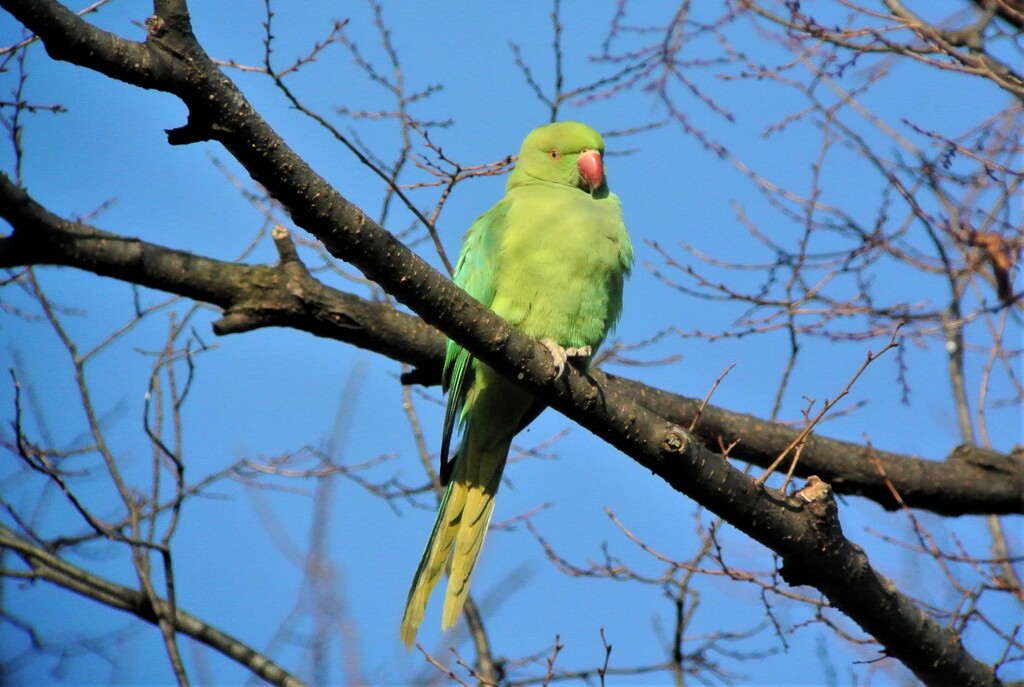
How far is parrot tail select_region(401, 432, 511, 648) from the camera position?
12.7 ft

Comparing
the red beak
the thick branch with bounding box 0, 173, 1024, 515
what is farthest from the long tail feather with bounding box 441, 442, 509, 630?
the red beak

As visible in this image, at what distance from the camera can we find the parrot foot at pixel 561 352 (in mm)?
3279

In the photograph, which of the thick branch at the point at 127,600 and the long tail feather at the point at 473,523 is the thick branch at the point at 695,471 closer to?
the long tail feather at the point at 473,523

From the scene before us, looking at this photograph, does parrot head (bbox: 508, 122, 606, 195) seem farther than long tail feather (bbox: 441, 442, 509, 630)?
Yes

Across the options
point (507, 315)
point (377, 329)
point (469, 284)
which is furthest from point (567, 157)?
point (377, 329)

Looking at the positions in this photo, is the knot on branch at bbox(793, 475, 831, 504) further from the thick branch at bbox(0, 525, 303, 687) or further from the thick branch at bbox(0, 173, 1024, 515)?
the thick branch at bbox(0, 525, 303, 687)

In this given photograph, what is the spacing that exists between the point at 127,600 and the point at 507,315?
6.60ft

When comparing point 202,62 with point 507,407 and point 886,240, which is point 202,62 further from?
point 886,240

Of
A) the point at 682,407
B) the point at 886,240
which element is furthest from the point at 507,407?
the point at 886,240

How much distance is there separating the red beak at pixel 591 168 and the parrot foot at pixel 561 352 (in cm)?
102

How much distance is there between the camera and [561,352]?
3.50 m

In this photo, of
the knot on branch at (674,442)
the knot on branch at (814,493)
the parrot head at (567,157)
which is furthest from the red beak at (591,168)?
the knot on branch at (814,493)

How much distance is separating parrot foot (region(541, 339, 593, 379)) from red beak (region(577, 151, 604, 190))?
3.36 ft

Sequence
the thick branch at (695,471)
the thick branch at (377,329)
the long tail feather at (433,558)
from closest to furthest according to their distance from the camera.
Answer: the thick branch at (695,471), the long tail feather at (433,558), the thick branch at (377,329)
